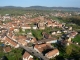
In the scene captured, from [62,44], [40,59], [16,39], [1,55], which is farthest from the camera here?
[16,39]

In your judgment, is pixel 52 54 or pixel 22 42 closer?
pixel 52 54

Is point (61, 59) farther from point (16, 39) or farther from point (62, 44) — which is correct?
point (16, 39)

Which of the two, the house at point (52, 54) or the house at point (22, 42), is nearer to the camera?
the house at point (52, 54)

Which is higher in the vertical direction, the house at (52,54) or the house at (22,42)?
the house at (52,54)

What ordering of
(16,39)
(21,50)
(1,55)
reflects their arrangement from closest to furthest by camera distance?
(1,55), (21,50), (16,39)

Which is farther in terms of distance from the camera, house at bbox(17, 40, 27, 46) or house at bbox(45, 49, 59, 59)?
house at bbox(17, 40, 27, 46)

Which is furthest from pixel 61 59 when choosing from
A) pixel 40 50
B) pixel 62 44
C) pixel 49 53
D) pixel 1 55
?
pixel 1 55

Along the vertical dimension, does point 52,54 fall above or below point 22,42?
above

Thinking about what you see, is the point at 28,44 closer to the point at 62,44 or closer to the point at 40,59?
the point at 62,44

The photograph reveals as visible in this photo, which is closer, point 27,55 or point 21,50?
point 27,55

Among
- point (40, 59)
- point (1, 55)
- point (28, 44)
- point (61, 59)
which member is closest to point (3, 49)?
point (1, 55)

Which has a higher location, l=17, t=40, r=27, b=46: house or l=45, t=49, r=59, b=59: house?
l=45, t=49, r=59, b=59: house
